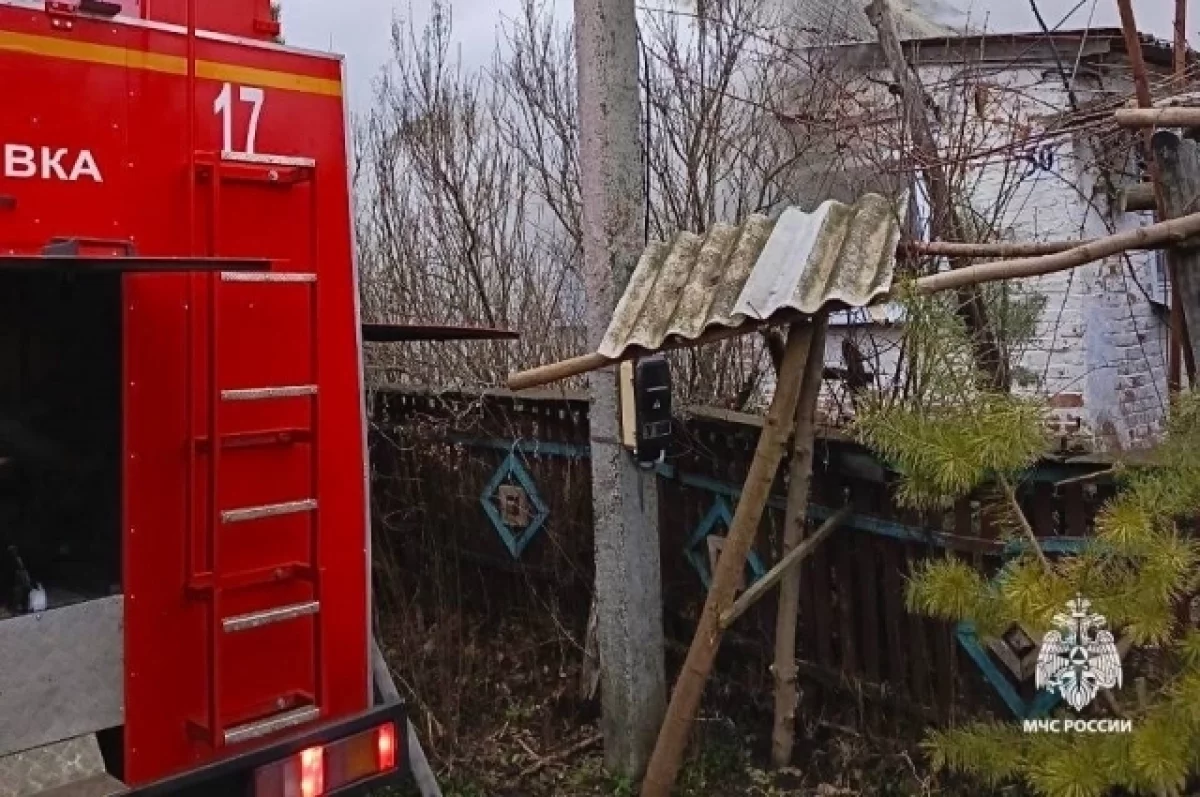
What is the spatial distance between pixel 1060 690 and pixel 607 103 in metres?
2.84

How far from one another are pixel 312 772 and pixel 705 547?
9.12ft

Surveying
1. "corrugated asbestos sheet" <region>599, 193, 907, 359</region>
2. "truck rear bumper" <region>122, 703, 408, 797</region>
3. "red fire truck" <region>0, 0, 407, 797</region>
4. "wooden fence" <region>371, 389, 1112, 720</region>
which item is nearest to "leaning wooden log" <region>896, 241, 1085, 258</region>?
"corrugated asbestos sheet" <region>599, 193, 907, 359</region>

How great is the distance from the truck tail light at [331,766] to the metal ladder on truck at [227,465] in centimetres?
10

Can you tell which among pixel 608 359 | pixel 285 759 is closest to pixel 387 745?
pixel 285 759

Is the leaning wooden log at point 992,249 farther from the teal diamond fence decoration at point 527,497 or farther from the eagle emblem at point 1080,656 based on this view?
the teal diamond fence decoration at point 527,497

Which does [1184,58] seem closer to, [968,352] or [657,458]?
[968,352]

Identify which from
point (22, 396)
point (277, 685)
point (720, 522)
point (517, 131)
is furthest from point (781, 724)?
point (517, 131)

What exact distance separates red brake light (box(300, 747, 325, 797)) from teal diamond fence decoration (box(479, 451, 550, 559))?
3413 mm

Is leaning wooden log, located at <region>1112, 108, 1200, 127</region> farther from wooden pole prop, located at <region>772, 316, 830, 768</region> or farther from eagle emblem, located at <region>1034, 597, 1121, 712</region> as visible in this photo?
eagle emblem, located at <region>1034, 597, 1121, 712</region>

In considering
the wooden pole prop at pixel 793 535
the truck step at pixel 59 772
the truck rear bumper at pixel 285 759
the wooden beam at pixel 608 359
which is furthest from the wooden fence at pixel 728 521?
the truck step at pixel 59 772

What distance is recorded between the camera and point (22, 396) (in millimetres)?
2816

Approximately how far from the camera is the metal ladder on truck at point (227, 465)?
2.90 m

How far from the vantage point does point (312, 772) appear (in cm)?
306

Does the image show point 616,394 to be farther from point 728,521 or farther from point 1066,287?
point 1066,287
